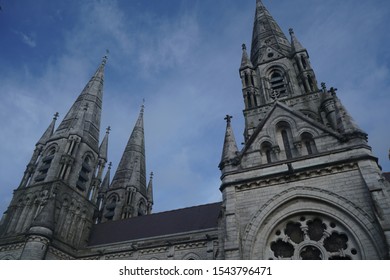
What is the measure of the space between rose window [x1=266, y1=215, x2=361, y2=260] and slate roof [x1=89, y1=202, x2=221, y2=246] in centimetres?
1164

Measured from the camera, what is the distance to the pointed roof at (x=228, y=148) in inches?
502

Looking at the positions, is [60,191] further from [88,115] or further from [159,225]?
[88,115]

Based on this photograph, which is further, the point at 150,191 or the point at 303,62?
the point at 150,191

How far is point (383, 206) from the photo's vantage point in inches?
363

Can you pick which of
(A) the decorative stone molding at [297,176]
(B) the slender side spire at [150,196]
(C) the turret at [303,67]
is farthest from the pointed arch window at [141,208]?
(A) the decorative stone molding at [297,176]

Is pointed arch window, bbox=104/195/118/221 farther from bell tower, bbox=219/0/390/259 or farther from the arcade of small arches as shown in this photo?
the arcade of small arches

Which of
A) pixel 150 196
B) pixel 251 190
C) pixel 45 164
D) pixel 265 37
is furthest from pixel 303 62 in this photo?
pixel 150 196

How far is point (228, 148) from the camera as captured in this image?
13.3m

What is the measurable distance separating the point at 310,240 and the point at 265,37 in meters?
22.1

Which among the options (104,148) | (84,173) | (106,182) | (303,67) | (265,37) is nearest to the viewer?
(303,67)
